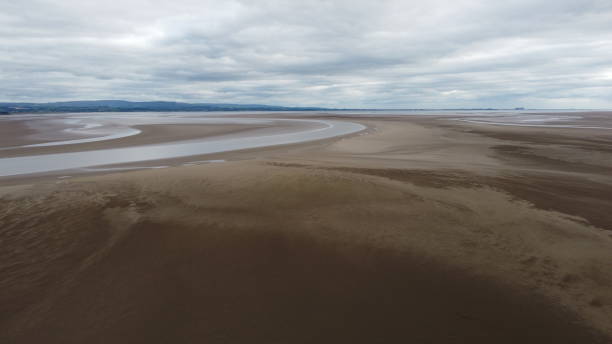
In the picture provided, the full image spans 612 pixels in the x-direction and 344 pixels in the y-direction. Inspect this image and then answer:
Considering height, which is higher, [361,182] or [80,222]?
[361,182]

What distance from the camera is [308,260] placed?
609cm

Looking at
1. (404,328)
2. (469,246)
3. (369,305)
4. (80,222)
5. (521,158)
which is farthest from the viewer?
(521,158)

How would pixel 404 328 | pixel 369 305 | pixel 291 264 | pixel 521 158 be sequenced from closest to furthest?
pixel 404 328 → pixel 369 305 → pixel 291 264 → pixel 521 158

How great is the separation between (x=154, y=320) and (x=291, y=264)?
2421mm

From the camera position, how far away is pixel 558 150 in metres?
18.5

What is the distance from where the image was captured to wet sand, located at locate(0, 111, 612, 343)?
4391 millimetres

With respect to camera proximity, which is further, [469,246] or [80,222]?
[80,222]

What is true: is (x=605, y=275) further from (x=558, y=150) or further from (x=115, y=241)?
(x=558, y=150)

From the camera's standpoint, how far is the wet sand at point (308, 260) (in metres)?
4.39

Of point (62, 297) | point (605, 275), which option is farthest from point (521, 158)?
point (62, 297)

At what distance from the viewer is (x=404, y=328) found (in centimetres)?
433

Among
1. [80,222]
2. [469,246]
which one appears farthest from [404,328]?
[80,222]

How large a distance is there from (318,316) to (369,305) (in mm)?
829

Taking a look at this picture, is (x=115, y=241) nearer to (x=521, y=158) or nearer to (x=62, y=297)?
(x=62, y=297)
